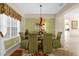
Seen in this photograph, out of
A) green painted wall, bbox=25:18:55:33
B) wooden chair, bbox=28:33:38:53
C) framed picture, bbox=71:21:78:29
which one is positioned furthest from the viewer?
framed picture, bbox=71:21:78:29

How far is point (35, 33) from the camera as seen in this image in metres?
4.92

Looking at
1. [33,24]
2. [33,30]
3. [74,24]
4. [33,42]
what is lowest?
[33,42]

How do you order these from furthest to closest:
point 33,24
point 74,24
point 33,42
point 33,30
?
point 74,24 → point 33,24 → point 33,30 → point 33,42

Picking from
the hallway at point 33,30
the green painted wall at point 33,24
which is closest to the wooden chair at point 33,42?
the hallway at point 33,30

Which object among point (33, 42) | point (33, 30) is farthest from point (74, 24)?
point (33, 42)

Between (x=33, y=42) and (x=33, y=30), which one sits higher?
(x=33, y=30)

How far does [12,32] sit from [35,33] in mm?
964

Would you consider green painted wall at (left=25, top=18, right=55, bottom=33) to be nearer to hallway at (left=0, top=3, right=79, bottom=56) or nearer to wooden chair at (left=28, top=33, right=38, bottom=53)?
hallway at (left=0, top=3, right=79, bottom=56)

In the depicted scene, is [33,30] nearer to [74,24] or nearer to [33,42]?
[33,42]

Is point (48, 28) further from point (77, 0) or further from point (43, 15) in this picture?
point (77, 0)

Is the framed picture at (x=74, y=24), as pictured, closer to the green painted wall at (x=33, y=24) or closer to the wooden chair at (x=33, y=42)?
the green painted wall at (x=33, y=24)

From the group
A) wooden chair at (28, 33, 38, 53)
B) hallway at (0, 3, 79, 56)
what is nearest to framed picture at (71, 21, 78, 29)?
hallway at (0, 3, 79, 56)

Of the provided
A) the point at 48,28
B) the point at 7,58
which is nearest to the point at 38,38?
the point at 48,28

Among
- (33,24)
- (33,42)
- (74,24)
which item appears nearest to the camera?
(33,42)
